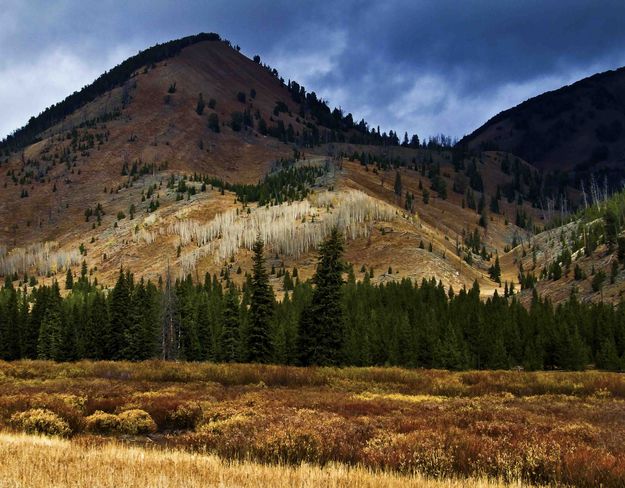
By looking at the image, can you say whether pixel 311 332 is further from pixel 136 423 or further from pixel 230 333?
pixel 136 423

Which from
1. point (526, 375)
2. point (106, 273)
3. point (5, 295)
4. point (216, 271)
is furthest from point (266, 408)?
point (106, 273)

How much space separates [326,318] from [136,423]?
3320 centimetres

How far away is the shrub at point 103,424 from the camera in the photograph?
19766 millimetres

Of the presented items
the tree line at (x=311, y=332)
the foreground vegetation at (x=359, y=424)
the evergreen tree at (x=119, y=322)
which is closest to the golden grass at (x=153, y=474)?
the foreground vegetation at (x=359, y=424)

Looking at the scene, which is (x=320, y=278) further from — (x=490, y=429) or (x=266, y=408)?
(x=490, y=429)

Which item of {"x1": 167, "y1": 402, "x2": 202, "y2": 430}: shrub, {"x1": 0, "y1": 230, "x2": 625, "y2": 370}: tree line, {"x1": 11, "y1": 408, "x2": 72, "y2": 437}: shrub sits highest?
{"x1": 0, "y1": 230, "x2": 625, "y2": 370}: tree line

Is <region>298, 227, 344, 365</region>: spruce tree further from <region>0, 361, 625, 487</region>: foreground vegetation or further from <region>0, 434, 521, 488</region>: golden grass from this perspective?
<region>0, 434, 521, 488</region>: golden grass

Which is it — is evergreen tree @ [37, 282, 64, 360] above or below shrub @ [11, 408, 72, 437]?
above

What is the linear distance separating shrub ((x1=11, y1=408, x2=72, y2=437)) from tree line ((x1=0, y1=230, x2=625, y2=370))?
1406 inches

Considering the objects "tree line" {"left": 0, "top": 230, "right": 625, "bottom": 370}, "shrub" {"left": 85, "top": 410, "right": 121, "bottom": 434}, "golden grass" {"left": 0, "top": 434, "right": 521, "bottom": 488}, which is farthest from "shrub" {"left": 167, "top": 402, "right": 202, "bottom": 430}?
"tree line" {"left": 0, "top": 230, "right": 625, "bottom": 370}

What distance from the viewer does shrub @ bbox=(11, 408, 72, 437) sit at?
17531 millimetres

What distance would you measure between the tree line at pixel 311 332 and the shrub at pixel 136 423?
32.9 m

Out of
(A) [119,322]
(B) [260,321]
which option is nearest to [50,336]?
(A) [119,322]

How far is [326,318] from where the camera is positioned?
52.4m
